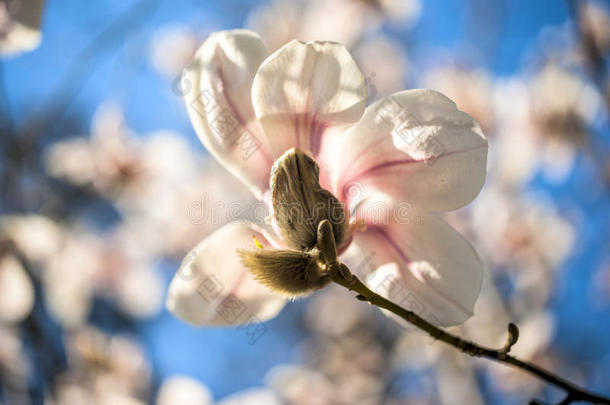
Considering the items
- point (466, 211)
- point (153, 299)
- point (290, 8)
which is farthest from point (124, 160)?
point (466, 211)

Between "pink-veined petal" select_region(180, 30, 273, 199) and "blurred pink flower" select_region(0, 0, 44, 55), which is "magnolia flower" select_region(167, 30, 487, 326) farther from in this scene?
"blurred pink flower" select_region(0, 0, 44, 55)

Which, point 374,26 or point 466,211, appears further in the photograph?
point 374,26

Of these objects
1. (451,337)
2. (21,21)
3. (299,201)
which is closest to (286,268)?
(299,201)

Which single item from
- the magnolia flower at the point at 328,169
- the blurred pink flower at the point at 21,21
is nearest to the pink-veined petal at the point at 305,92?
the magnolia flower at the point at 328,169

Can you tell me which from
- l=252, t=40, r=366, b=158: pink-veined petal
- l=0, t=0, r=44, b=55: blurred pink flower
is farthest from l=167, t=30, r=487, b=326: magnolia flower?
l=0, t=0, r=44, b=55: blurred pink flower

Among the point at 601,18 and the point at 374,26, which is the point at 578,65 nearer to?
the point at 601,18

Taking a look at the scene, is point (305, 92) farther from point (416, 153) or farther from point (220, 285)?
point (220, 285)
